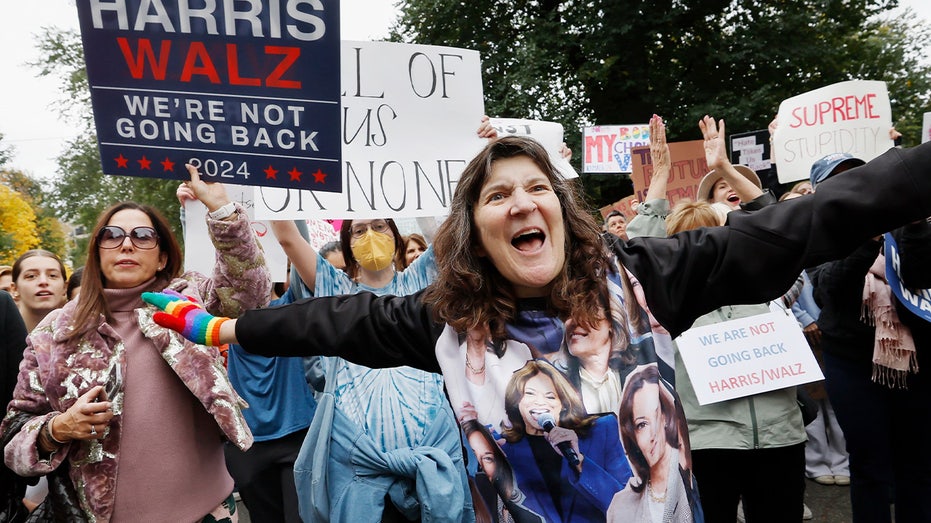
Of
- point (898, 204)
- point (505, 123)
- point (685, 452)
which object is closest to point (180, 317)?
point (685, 452)

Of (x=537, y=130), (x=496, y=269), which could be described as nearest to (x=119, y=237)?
(x=496, y=269)

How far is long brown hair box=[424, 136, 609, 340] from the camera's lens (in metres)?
1.68

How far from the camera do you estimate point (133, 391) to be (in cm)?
236

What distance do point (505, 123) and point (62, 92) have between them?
21.0 meters

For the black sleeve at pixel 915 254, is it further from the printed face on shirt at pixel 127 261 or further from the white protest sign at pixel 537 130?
the printed face on shirt at pixel 127 261

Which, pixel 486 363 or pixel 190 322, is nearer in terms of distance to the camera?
pixel 486 363

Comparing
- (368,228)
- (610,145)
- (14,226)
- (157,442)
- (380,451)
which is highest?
(14,226)

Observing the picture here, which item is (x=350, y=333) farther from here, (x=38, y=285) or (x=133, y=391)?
(x=38, y=285)

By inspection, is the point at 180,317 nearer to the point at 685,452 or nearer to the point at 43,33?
the point at 685,452

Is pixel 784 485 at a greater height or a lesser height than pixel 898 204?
lesser

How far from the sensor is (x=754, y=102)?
13352 mm

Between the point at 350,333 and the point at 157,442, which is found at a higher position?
the point at 350,333

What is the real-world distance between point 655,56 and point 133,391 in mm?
15446

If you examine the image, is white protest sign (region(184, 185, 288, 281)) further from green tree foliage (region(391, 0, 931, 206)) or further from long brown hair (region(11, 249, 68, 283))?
green tree foliage (region(391, 0, 931, 206))
